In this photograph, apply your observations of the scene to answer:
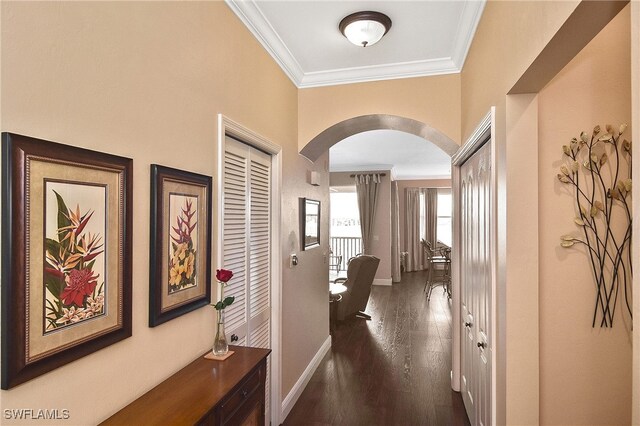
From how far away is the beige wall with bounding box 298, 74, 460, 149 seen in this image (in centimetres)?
287

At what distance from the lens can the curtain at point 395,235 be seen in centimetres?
879

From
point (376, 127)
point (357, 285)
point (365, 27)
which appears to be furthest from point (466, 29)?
point (357, 285)

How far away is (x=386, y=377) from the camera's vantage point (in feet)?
11.6

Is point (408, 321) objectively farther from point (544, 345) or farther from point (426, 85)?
point (544, 345)

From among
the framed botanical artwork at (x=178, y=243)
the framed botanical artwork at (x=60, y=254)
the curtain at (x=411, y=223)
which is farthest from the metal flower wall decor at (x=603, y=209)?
the curtain at (x=411, y=223)

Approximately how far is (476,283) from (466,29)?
1.63 m

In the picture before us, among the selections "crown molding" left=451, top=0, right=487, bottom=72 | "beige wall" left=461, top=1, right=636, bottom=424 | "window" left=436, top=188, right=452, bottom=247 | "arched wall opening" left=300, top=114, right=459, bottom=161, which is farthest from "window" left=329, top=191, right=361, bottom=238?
"beige wall" left=461, top=1, right=636, bottom=424

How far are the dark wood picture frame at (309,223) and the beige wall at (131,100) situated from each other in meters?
1.18

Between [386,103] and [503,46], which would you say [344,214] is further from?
[503,46]

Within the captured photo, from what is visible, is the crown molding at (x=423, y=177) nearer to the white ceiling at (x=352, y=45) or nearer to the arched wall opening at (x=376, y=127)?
the arched wall opening at (x=376, y=127)

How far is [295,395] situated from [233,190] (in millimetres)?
1948

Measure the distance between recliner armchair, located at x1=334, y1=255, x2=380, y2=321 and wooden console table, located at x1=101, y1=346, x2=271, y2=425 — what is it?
Result: 11.9ft

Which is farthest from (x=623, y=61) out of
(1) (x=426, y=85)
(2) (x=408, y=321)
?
(2) (x=408, y=321)

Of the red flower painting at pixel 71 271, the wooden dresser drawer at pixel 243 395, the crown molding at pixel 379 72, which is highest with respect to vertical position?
the crown molding at pixel 379 72
